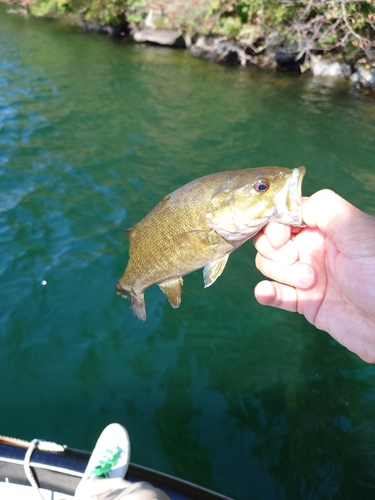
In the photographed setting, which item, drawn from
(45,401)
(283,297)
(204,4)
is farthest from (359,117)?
(45,401)

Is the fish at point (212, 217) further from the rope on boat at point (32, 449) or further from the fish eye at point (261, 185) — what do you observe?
the rope on boat at point (32, 449)

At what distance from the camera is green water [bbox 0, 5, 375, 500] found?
14.1 ft

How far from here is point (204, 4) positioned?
19.0 metres

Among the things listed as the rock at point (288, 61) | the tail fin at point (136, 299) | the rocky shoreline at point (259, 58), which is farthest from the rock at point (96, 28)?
the tail fin at point (136, 299)

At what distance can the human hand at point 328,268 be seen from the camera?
2.65 meters

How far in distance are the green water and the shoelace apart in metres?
1.05

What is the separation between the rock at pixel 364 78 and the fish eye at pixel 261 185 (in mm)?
15853

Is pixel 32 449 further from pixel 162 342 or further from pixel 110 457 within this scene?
pixel 162 342

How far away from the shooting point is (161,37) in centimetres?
2094

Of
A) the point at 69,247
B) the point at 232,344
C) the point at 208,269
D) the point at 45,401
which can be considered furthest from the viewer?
the point at 69,247

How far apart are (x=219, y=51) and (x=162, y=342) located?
17433mm

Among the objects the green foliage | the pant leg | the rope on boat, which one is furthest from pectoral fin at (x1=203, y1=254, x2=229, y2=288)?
the green foliage

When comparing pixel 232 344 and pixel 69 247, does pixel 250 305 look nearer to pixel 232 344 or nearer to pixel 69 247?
pixel 232 344

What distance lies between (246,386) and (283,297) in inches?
77.0
